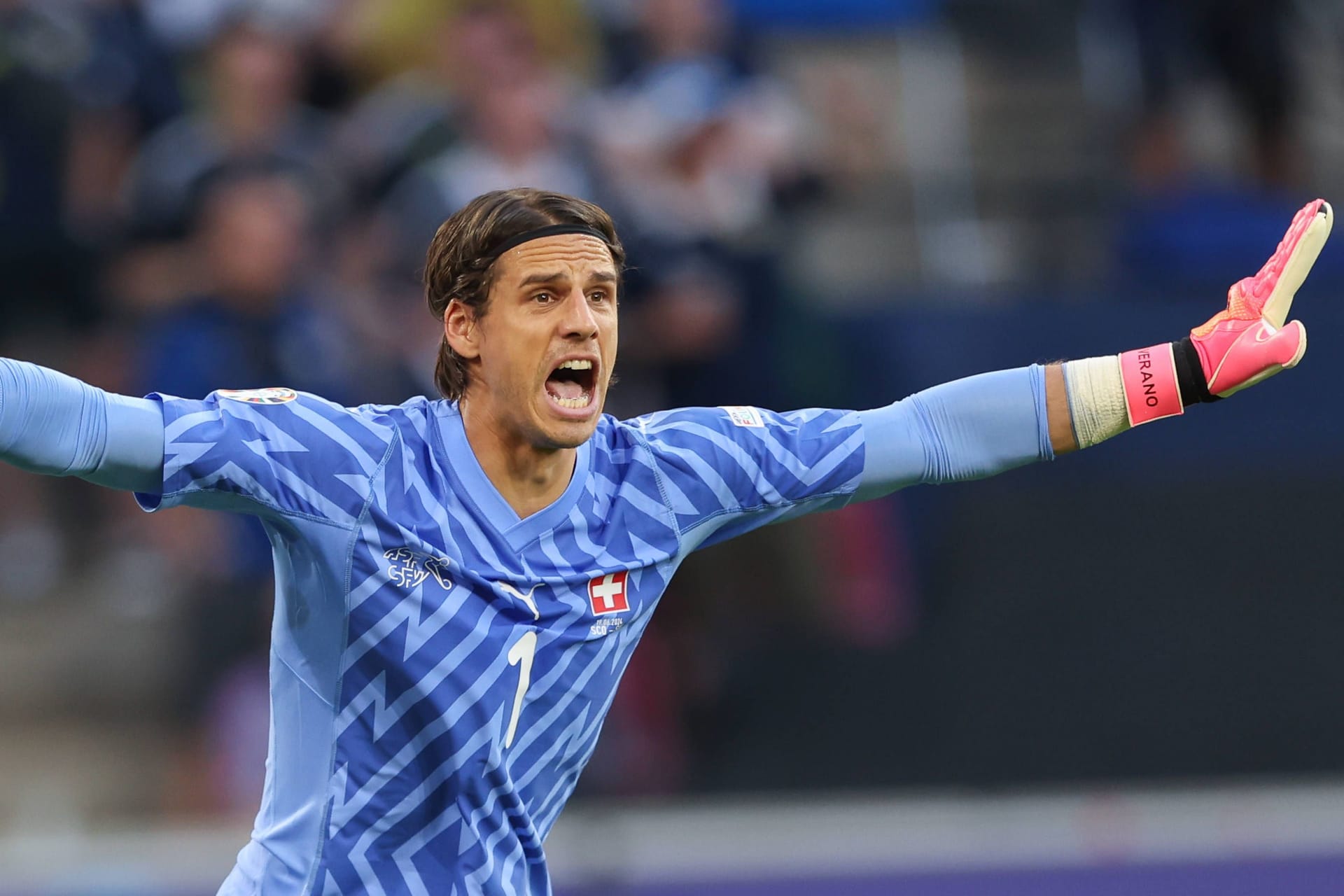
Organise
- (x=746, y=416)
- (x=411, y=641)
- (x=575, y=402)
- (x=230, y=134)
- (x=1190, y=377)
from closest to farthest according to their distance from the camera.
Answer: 1. (x=411, y=641)
2. (x=575, y=402)
3. (x=1190, y=377)
4. (x=746, y=416)
5. (x=230, y=134)

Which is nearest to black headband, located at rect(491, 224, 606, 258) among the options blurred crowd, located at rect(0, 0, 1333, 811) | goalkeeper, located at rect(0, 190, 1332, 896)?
goalkeeper, located at rect(0, 190, 1332, 896)

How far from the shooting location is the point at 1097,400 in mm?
3963

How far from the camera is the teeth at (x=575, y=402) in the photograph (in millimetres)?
3801

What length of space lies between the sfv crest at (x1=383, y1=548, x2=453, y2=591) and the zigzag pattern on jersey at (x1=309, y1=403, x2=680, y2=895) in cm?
2

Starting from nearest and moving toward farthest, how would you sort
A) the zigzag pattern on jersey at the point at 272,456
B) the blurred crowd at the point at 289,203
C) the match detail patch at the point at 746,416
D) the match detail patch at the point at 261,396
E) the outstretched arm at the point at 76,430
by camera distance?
the outstretched arm at the point at 76,430, the zigzag pattern on jersey at the point at 272,456, the match detail patch at the point at 261,396, the match detail patch at the point at 746,416, the blurred crowd at the point at 289,203

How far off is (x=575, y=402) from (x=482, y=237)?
40 centimetres

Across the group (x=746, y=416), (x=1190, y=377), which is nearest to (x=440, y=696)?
(x=746, y=416)

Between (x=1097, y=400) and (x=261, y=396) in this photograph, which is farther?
(x=1097, y=400)

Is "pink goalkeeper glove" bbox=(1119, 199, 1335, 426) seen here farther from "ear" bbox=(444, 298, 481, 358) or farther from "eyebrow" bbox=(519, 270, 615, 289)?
"ear" bbox=(444, 298, 481, 358)

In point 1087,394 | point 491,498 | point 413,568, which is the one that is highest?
point 1087,394

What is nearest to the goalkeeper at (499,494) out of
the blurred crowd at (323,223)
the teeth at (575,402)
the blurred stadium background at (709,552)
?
the teeth at (575,402)

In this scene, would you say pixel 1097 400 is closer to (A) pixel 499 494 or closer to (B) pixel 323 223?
(A) pixel 499 494

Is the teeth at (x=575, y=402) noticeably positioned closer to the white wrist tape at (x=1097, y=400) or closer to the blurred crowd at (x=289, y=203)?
the white wrist tape at (x=1097, y=400)

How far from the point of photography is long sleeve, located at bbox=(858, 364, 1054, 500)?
399 cm
